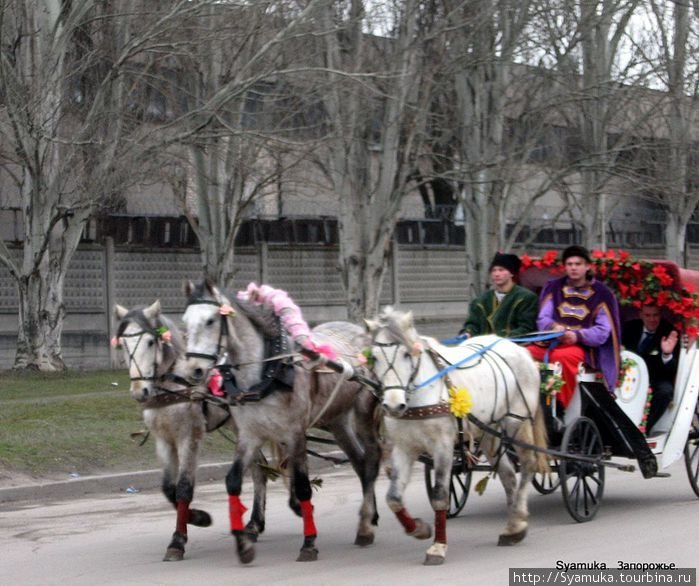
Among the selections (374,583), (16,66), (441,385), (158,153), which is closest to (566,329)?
(441,385)

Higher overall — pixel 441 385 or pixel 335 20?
pixel 335 20

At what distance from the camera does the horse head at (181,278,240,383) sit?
29.3 ft

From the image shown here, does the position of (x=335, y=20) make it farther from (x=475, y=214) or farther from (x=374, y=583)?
(x=374, y=583)

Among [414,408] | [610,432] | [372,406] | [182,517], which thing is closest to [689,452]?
[610,432]

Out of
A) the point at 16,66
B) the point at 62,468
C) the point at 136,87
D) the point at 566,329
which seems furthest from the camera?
the point at 136,87

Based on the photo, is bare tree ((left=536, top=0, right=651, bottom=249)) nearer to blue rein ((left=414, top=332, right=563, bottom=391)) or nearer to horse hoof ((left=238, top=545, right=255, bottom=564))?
blue rein ((left=414, top=332, right=563, bottom=391))

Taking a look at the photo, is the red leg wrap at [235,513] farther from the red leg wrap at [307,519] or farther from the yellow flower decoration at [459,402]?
the yellow flower decoration at [459,402]

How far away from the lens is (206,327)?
9.08 meters

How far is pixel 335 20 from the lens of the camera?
1991cm

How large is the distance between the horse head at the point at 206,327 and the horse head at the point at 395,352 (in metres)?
1.03

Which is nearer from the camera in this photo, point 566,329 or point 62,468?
point 566,329

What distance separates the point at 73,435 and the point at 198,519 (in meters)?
5.67

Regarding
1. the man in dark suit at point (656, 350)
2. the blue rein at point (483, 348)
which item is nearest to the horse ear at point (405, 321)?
the blue rein at point (483, 348)

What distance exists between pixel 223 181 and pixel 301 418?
549 inches
